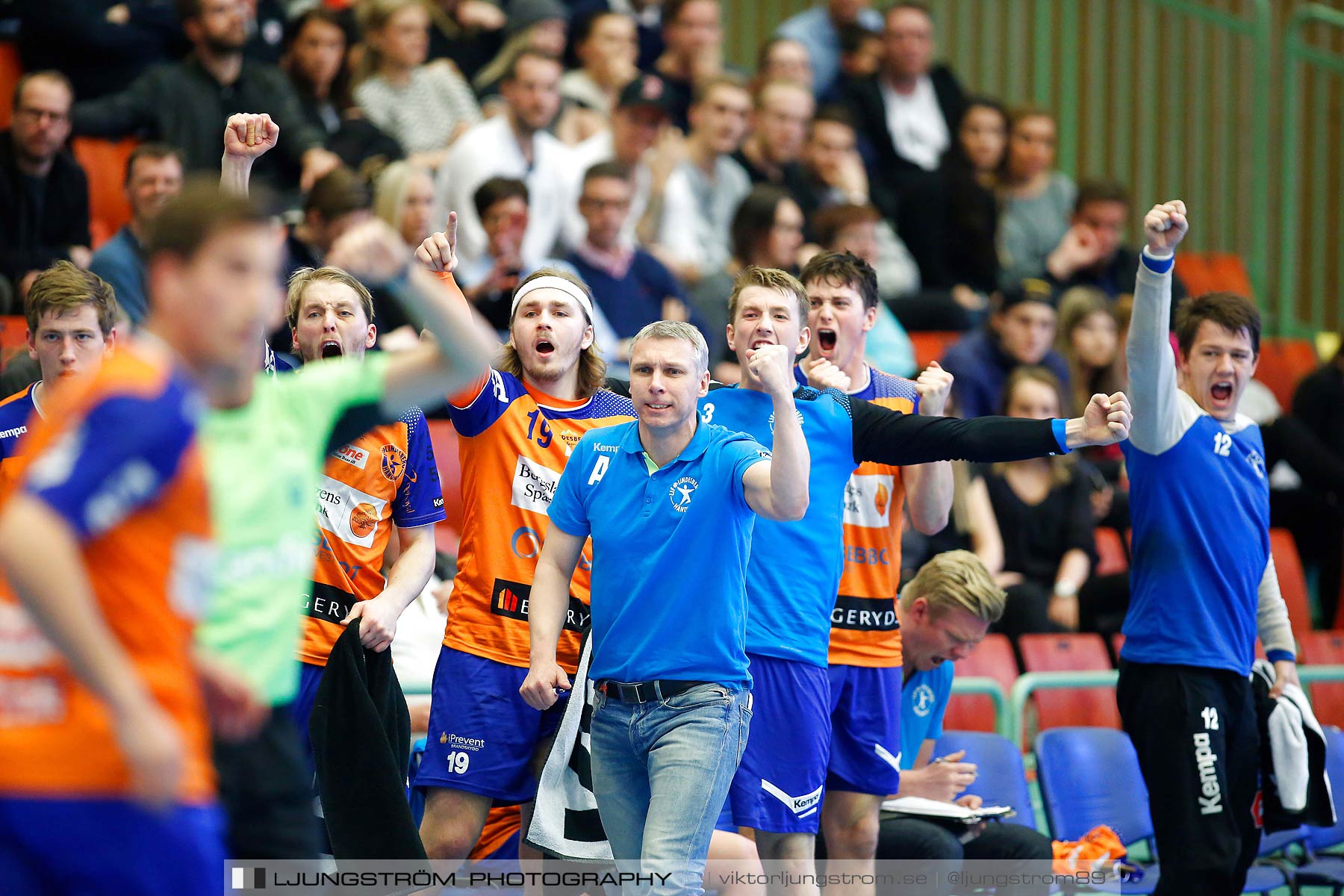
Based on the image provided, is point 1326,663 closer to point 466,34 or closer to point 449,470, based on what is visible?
point 449,470

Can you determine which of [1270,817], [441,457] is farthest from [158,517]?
[441,457]

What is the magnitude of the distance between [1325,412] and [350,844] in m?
7.63

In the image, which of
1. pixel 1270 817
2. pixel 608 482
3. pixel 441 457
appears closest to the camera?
pixel 608 482

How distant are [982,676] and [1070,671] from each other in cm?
51

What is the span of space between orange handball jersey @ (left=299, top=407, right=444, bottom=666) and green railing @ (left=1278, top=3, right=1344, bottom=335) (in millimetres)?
9881

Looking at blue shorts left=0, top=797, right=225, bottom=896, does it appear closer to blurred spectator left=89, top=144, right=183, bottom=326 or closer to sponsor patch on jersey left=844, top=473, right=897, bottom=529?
sponsor patch on jersey left=844, top=473, right=897, bottom=529

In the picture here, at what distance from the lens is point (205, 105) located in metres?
8.62

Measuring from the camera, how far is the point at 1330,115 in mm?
13094

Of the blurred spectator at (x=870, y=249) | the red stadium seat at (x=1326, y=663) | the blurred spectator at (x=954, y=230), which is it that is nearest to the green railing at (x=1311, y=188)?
the blurred spectator at (x=954, y=230)

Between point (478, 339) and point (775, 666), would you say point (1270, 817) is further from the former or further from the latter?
point (478, 339)

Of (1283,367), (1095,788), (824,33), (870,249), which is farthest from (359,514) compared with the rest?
(1283,367)

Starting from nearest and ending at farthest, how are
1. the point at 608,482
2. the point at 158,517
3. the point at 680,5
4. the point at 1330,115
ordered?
the point at 158,517
the point at 608,482
the point at 680,5
the point at 1330,115

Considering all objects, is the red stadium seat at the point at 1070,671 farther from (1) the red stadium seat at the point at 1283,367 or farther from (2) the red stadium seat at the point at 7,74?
(2) the red stadium seat at the point at 7,74

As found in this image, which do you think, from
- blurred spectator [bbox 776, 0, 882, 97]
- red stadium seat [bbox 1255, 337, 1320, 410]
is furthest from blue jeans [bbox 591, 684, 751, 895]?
blurred spectator [bbox 776, 0, 882, 97]
